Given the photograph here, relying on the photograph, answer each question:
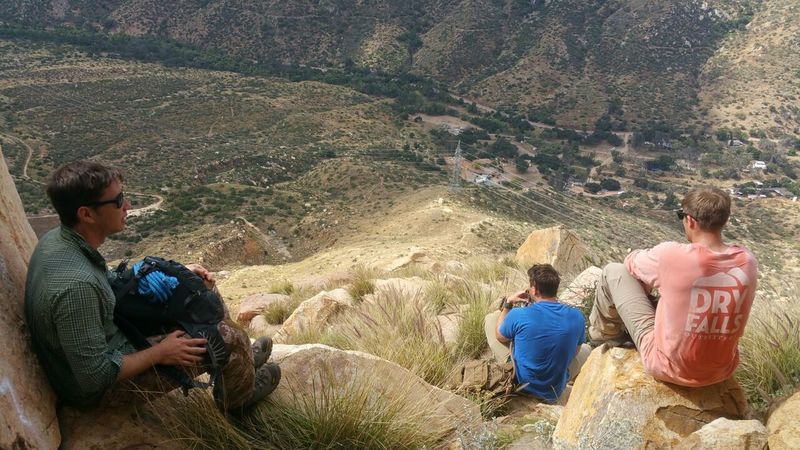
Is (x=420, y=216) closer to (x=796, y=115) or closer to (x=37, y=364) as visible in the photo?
(x=37, y=364)

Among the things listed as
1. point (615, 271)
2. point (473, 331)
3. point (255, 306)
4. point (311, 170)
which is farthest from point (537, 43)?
point (615, 271)

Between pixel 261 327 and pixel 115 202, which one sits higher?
pixel 115 202

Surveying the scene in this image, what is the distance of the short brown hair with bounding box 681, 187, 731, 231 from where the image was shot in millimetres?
2764

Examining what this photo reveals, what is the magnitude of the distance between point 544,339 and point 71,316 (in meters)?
3.23

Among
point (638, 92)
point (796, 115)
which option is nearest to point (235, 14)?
point (638, 92)

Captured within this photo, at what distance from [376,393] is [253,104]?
57.0 metres

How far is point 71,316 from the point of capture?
7.54ft

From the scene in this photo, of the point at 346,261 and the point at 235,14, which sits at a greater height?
the point at 235,14

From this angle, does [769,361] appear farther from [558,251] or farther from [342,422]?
[558,251]

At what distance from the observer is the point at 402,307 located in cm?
568

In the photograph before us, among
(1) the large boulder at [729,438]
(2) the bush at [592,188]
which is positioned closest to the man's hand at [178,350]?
(1) the large boulder at [729,438]

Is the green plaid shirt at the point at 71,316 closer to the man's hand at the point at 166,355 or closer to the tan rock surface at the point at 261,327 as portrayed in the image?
the man's hand at the point at 166,355

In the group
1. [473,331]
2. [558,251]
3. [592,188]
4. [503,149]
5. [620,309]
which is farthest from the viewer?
[503,149]

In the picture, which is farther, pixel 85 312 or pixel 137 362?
pixel 137 362
